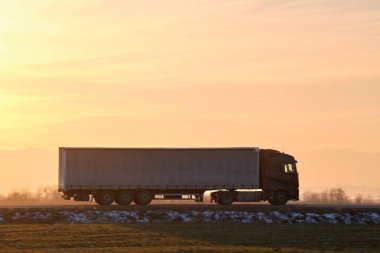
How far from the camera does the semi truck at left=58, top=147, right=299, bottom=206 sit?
6094 cm

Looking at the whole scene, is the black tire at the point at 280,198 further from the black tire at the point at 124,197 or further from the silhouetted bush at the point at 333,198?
the silhouetted bush at the point at 333,198

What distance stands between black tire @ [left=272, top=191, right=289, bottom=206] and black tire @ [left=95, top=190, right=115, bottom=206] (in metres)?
11.4

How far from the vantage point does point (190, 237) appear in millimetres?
39812

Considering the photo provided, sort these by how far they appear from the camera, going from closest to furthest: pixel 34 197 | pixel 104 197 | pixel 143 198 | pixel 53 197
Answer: pixel 104 197 → pixel 143 198 → pixel 34 197 → pixel 53 197

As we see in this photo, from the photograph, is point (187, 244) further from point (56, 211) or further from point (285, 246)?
point (56, 211)

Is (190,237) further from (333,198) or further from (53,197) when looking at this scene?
(53,197)

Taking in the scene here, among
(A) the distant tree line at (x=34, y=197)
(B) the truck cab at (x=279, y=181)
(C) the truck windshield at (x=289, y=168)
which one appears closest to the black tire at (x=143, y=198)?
(B) the truck cab at (x=279, y=181)

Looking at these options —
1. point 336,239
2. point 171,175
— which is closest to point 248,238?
point 336,239

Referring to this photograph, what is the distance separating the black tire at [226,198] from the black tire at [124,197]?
611 cm

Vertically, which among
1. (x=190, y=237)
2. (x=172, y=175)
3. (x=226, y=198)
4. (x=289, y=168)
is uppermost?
(x=289, y=168)

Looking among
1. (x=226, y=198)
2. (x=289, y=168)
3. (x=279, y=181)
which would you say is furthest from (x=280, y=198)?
(x=226, y=198)

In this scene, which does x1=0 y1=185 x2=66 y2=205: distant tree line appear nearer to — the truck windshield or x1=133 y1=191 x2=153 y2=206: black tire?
x1=133 y1=191 x2=153 y2=206: black tire

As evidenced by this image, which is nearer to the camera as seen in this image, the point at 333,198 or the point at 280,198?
the point at 280,198

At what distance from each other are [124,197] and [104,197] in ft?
4.50
